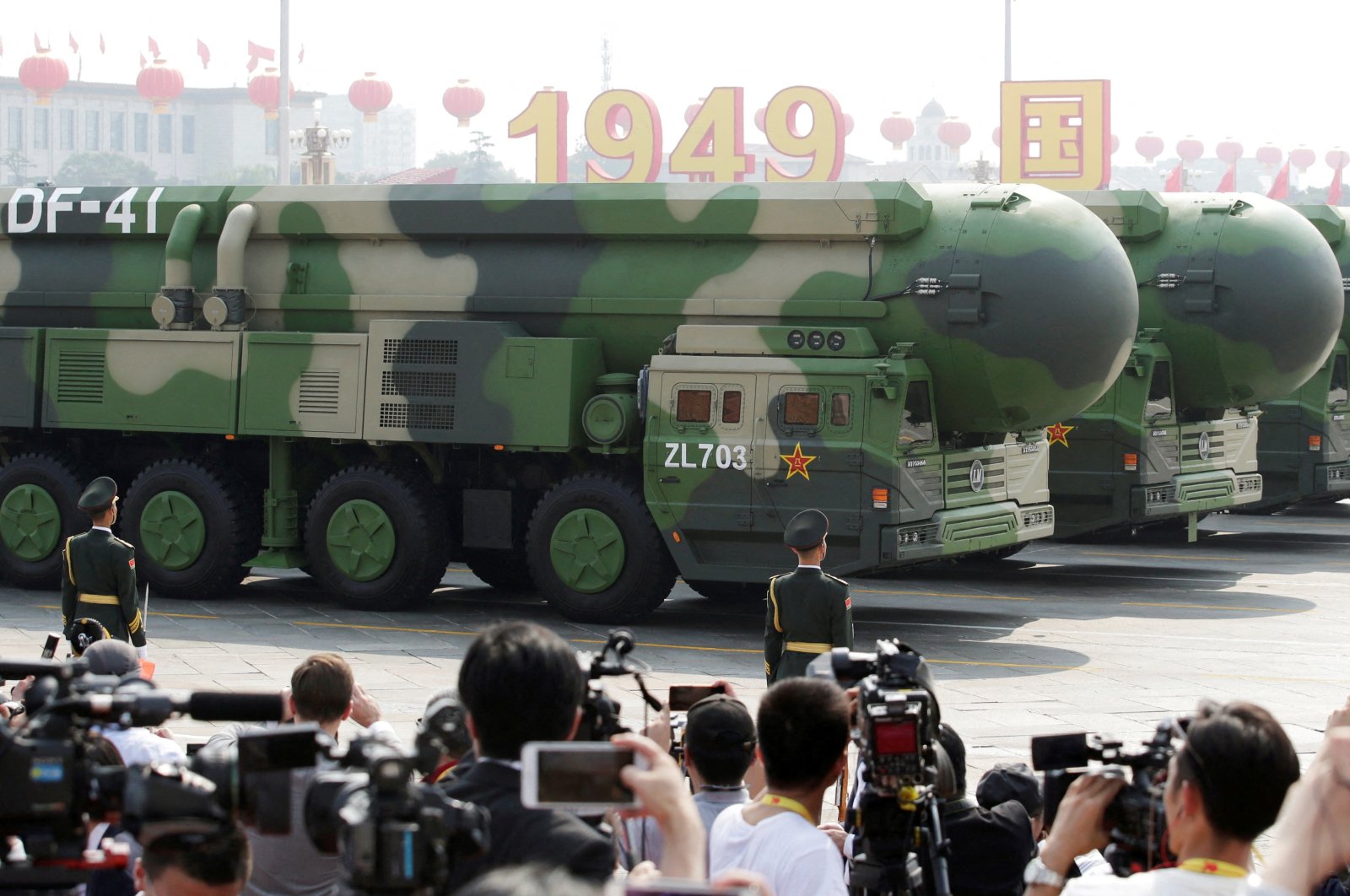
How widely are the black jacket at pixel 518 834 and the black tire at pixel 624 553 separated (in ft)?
37.3

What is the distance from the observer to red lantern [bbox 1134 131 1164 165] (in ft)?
465

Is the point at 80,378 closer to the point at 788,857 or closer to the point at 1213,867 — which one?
the point at 788,857

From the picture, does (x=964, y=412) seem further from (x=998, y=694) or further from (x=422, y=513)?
(x=422, y=513)

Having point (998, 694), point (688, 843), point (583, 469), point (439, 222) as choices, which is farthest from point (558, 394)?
point (688, 843)

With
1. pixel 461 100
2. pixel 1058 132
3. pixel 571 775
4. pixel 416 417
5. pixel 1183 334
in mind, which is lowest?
pixel 571 775

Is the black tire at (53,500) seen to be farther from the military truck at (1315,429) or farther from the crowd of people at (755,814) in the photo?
the military truck at (1315,429)

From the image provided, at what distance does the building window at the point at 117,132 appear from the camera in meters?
157

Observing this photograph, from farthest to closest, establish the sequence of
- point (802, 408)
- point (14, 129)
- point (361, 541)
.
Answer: point (14, 129) → point (361, 541) → point (802, 408)

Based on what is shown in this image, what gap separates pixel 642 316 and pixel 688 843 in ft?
40.1

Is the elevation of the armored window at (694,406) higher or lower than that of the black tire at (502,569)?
higher

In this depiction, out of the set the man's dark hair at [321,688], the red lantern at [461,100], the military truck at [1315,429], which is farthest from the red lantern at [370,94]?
the man's dark hair at [321,688]

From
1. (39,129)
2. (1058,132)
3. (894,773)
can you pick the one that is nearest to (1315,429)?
(894,773)

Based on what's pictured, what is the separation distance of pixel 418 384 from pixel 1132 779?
12320 mm

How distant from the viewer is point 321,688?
618 cm
